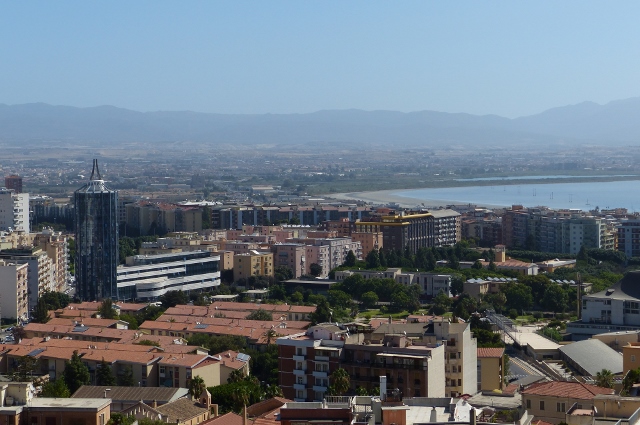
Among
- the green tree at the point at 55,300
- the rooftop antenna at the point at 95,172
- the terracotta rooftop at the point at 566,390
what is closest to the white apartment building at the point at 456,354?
the terracotta rooftop at the point at 566,390

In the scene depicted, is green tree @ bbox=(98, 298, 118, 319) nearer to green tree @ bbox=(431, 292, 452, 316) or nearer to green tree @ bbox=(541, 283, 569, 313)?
green tree @ bbox=(431, 292, 452, 316)

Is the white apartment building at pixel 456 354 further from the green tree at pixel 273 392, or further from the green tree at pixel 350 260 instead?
the green tree at pixel 350 260

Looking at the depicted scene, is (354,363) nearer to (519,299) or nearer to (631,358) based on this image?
(631,358)

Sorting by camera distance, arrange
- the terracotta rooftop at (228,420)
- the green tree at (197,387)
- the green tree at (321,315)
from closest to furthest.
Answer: the terracotta rooftop at (228,420) < the green tree at (197,387) < the green tree at (321,315)

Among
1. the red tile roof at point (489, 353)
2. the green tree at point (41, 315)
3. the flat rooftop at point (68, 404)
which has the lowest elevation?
the green tree at point (41, 315)

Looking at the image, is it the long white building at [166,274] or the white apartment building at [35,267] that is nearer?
the white apartment building at [35,267]

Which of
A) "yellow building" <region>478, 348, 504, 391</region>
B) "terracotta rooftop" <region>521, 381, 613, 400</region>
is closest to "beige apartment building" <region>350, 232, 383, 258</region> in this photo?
"yellow building" <region>478, 348, 504, 391</region>

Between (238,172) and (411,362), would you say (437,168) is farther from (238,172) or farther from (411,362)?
(411,362)
